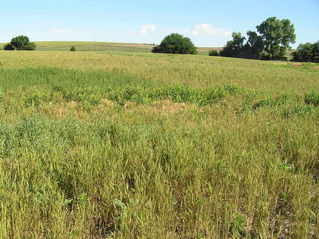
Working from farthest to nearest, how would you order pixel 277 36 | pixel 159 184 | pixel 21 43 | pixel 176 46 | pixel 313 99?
pixel 21 43
pixel 176 46
pixel 277 36
pixel 313 99
pixel 159 184

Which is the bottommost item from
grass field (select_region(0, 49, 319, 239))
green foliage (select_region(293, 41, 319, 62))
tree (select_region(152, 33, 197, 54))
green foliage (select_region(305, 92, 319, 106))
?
grass field (select_region(0, 49, 319, 239))

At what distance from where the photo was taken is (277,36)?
75.6 metres

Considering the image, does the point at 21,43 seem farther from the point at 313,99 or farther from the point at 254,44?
the point at 313,99

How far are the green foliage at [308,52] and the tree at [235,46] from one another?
16.3 metres

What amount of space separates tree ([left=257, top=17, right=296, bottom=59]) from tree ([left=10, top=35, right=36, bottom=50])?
73.2 metres

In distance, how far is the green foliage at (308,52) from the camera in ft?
215

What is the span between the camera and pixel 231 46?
260 ft

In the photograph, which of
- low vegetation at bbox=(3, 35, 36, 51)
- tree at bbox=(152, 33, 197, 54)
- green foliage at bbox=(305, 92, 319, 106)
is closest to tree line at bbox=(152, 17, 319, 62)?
tree at bbox=(152, 33, 197, 54)

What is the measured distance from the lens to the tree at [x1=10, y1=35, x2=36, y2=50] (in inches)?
3221

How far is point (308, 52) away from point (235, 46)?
20.3 metres

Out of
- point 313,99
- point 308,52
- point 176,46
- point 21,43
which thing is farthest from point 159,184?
point 21,43

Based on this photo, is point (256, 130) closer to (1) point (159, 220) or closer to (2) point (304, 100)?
(1) point (159, 220)

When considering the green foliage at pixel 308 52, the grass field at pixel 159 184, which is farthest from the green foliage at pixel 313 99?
the green foliage at pixel 308 52

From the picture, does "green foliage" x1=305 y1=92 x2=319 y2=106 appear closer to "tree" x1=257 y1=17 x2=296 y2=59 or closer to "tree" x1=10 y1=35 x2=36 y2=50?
"tree" x1=257 y1=17 x2=296 y2=59
